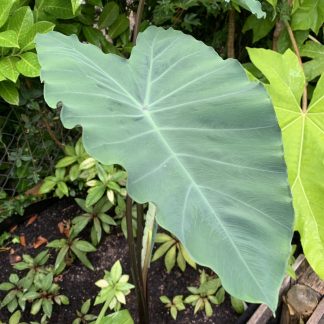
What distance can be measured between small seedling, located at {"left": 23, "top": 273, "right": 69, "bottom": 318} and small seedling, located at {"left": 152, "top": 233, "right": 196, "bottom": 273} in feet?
1.12

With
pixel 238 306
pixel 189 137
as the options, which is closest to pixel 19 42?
pixel 189 137

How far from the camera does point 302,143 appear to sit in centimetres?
108

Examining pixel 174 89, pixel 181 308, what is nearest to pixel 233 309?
pixel 181 308

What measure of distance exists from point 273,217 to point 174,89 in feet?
1.20

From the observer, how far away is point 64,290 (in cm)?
154

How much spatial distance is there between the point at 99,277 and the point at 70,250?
0.14 metres

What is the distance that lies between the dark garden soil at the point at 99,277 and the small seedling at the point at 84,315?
0.04 metres

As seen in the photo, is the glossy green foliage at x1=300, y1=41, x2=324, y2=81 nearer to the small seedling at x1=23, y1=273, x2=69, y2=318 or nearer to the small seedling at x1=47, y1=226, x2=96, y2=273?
the small seedling at x1=47, y1=226, x2=96, y2=273

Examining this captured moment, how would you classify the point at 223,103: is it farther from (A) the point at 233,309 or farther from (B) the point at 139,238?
(A) the point at 233,309

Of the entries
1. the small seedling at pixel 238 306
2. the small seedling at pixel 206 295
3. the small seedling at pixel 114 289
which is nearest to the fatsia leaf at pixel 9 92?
the small seedling at pixel 114 289

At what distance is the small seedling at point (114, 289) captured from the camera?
1.35m

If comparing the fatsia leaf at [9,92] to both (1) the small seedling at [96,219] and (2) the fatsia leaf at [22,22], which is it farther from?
(1) the small seedling at [96,219]

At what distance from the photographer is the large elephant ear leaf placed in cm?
58

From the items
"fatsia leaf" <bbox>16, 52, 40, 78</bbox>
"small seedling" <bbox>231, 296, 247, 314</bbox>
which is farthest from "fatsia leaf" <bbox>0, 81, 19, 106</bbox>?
"small seedling" <bbox>231, 296, 247, 314</bbox>
